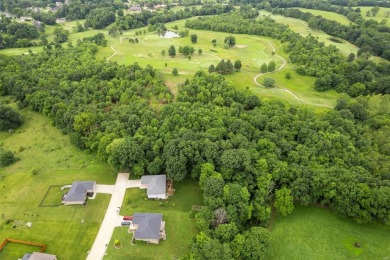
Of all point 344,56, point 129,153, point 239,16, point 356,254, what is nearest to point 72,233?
point 129,153

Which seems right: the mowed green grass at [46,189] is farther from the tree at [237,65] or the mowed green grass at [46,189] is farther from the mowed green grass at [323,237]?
the tree at [237,65]

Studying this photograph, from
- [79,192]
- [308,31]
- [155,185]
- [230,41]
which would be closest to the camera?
[79,192]

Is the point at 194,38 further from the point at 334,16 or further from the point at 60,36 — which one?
the point at 334,16

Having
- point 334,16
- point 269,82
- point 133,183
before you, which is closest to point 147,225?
point 133,183

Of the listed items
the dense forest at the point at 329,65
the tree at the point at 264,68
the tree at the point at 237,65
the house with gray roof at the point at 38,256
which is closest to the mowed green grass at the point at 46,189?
the house with gray roof at the point at 38,256

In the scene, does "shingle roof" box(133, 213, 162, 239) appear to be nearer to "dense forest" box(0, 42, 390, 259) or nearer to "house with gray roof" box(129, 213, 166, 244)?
"house with gray roof" box(129, 213, 166, 244)

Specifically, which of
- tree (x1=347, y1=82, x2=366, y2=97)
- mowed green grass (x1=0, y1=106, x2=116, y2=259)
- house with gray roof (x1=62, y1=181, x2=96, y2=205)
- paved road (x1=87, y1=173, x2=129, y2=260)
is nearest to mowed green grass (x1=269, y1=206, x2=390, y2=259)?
paved road (x1=87, y1=173, x2=129, y2=260)
